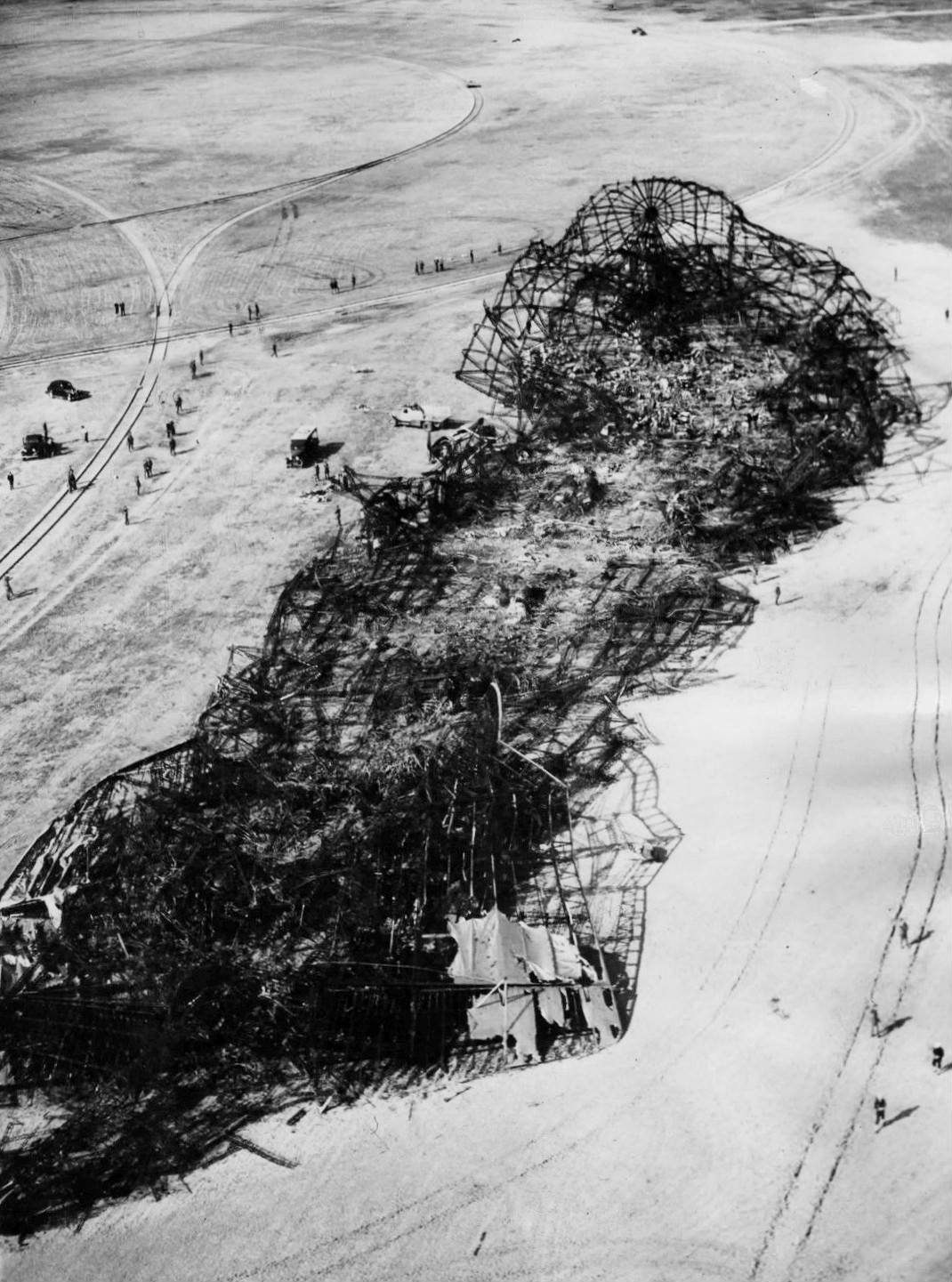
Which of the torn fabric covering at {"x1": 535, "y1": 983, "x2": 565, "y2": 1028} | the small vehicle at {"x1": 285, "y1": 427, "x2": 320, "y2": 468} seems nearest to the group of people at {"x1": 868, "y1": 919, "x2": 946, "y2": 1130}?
the torn fabric covering at {"x1": 535, "y1": 983, "x2": 565, "y2": 1028}

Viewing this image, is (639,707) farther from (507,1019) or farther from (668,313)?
(668,313)

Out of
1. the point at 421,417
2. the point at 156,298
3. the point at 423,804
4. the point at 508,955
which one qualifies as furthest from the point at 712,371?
the point at 508,955

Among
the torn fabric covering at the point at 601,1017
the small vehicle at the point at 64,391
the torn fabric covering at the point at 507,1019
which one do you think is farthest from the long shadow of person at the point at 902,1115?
the small vehicle at the point at 64,391

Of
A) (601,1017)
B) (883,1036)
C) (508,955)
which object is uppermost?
(508,955)

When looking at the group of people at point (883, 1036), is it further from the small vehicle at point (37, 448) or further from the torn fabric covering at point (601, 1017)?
the small vehicle at point (37, 448)

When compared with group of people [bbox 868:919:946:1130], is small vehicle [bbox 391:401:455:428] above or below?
above

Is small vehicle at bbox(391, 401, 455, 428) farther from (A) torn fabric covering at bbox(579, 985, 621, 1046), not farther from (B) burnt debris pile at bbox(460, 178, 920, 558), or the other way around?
(A) torn fabric covering at bbox(579, 985, 621, 1046)
